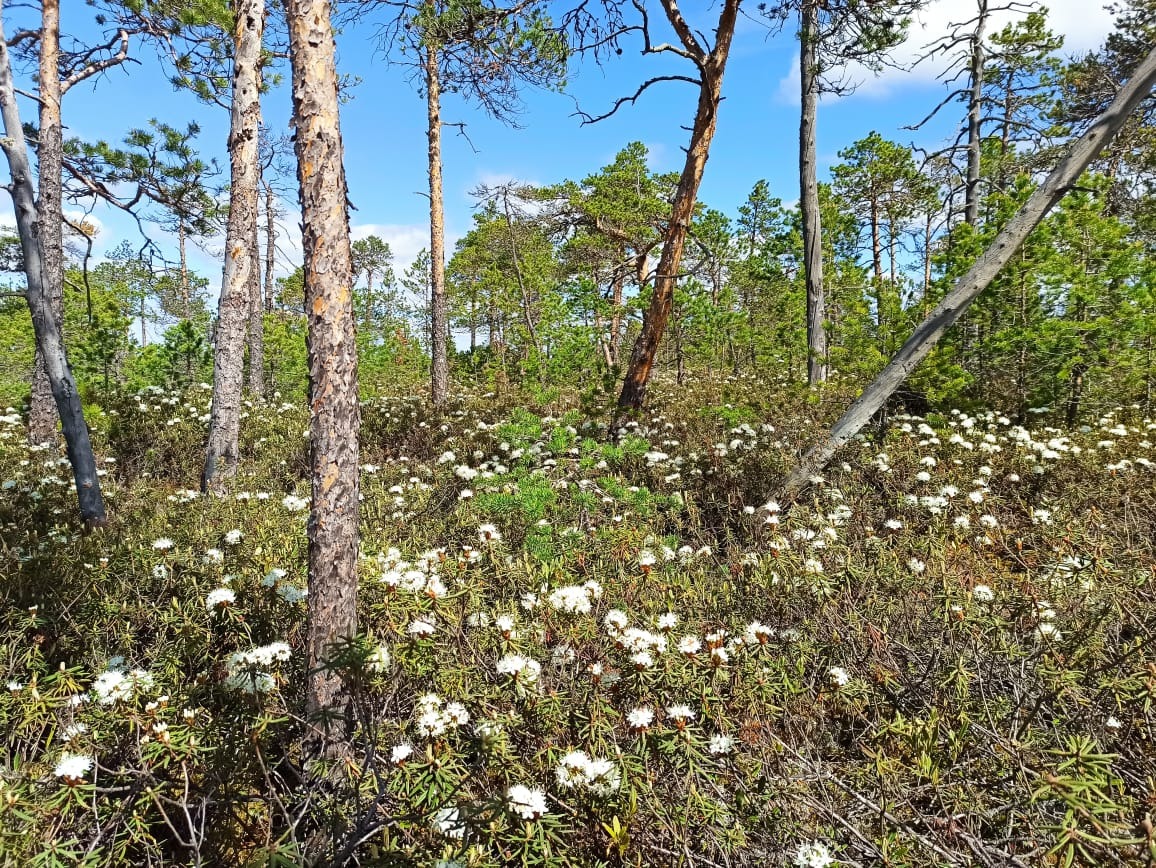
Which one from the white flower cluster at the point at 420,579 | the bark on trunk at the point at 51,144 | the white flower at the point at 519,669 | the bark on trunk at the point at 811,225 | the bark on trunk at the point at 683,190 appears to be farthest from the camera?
the bark on trunk at the point at 811,225

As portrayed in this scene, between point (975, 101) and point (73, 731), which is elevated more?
point (975, 101)

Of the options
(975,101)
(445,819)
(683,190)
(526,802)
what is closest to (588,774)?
A: (526,802)

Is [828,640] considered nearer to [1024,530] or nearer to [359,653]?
[359,653]

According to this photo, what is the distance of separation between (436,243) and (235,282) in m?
5.44

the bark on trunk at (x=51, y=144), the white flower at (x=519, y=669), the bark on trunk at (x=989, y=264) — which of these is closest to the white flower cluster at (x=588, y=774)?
the white flower at (x=519, y=669)

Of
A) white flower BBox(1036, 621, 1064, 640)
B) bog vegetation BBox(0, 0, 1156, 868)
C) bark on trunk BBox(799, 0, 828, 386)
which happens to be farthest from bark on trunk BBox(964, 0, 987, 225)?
white flower BBox(1036, 621, 1064, 640)

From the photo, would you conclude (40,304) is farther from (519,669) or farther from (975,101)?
(975,101)

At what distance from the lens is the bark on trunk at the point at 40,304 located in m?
4.46

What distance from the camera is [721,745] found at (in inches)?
82.5

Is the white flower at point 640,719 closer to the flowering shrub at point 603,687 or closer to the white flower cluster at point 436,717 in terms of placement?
the flowering shrub at point 603,687

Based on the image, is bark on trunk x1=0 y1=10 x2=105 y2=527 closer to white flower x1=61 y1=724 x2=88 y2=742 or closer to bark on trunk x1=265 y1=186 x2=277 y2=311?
white flower x1=61 y1=724 x2=88 y2=742

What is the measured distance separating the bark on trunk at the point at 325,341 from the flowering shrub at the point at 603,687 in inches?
8.4

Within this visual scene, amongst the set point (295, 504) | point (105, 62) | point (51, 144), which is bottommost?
point (295, 504)

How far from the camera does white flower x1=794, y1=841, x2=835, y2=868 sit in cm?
163
